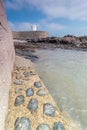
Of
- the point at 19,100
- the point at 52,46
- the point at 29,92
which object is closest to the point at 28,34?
the point at 52,46

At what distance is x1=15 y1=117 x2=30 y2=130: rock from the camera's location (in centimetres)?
171

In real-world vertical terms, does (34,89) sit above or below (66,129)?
above

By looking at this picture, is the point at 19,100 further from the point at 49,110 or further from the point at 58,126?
the point at 58,126

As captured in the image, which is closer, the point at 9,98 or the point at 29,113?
the point at 29,113

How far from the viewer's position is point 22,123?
177 cm

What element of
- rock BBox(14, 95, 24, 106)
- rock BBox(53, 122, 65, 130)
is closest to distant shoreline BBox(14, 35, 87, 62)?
rock BBox(14, 95, 24, 106)

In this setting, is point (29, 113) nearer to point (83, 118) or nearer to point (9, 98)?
point (9, 98)

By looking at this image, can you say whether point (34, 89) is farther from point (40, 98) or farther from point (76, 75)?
point (76, 75)

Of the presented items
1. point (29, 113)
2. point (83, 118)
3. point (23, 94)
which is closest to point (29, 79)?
point (23, 94)

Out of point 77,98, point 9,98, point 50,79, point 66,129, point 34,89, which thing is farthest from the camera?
point 50,79

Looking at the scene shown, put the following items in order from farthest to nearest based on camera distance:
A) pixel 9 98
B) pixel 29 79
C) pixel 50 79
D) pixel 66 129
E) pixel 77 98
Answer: pixel 50 79 < pixel 29 79 < pixel 77 98 < pixel 9 98 < pixel 66 129

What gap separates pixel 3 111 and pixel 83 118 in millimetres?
918

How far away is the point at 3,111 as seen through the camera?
1.86 metres

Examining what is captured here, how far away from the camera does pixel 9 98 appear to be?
7.66ft
